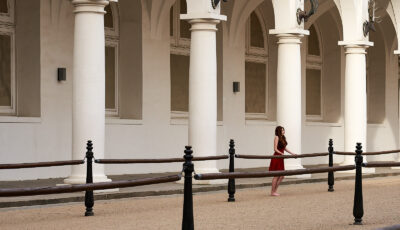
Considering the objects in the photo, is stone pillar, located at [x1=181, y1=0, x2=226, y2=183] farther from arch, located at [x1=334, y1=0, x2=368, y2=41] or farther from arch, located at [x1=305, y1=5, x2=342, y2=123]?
arch, located at [x1=305, y1=5, x2=342, y2=123]

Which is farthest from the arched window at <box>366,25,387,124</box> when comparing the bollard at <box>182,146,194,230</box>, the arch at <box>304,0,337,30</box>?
the bollard at <box>182,146,194,230</box>

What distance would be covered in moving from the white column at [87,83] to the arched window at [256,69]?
11.3 m

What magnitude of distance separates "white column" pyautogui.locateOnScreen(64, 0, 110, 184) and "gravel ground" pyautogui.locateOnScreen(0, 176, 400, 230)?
1.40 metres

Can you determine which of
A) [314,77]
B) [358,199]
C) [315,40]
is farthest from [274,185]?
[315,40]

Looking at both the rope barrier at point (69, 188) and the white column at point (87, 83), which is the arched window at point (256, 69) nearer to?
the white column at point (87, 83)

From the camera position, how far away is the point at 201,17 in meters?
21.6

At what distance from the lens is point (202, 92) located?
72.0ft

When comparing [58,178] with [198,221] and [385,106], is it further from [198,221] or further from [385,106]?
[385,106]

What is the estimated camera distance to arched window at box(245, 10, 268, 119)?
29891mm

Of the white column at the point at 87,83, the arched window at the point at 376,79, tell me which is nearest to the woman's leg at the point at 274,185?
the white column at the point at 87,83

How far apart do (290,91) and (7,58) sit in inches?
279

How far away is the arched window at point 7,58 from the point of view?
22047 mm

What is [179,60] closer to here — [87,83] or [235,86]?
[235,86]

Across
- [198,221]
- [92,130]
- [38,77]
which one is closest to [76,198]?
[92,130]
